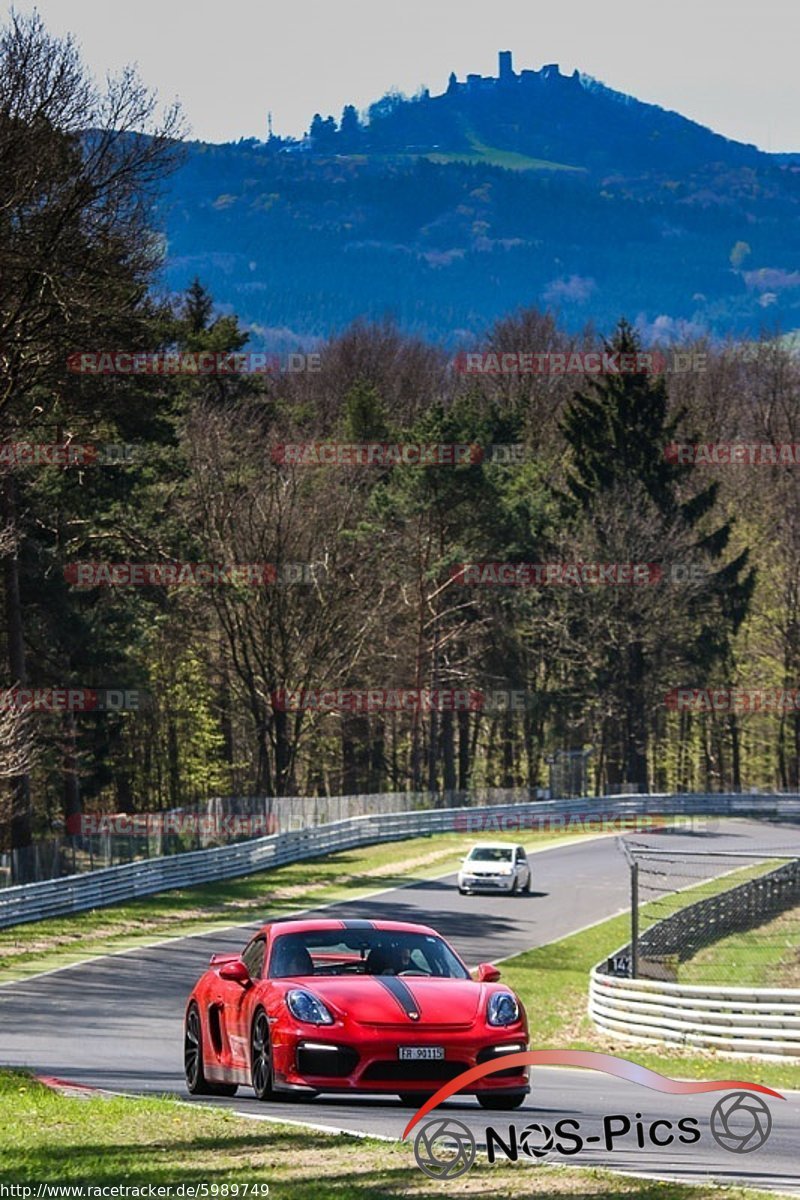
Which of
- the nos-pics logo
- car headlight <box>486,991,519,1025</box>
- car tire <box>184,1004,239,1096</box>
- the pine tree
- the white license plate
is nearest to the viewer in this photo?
the nos-pics logo

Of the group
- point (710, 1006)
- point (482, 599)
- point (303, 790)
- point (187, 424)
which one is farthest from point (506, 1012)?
point (303, 790)

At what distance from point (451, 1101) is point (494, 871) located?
114ft

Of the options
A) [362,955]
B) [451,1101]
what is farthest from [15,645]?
[451,1101]

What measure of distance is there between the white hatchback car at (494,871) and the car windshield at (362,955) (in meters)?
34.2

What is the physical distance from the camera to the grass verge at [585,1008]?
21.0 m

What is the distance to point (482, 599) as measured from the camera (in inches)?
3351

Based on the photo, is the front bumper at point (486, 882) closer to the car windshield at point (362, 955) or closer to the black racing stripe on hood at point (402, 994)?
the car windshield at point (362, 955)

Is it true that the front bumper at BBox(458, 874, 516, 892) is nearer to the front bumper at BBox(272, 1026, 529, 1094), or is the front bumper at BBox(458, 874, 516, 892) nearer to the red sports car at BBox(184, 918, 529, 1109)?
the red sports car at BBox(184, 918, 529, 1109)

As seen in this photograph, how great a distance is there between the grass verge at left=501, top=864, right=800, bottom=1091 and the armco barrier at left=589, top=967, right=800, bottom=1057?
0.20m

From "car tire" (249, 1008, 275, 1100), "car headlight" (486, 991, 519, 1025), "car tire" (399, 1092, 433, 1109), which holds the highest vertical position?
"car headlight" (486, 991, 519, 1025)

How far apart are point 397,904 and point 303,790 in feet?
159

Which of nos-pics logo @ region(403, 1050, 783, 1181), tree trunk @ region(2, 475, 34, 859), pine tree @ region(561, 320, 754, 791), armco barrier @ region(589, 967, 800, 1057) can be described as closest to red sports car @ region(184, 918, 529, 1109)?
nos-pics logo @ region(403, 1050, 783, 1181)

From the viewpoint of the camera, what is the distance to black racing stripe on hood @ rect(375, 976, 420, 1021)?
42.3 ft

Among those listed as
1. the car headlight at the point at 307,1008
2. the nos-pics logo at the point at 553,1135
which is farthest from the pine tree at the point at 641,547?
the car headlight at the point at 307,1008
